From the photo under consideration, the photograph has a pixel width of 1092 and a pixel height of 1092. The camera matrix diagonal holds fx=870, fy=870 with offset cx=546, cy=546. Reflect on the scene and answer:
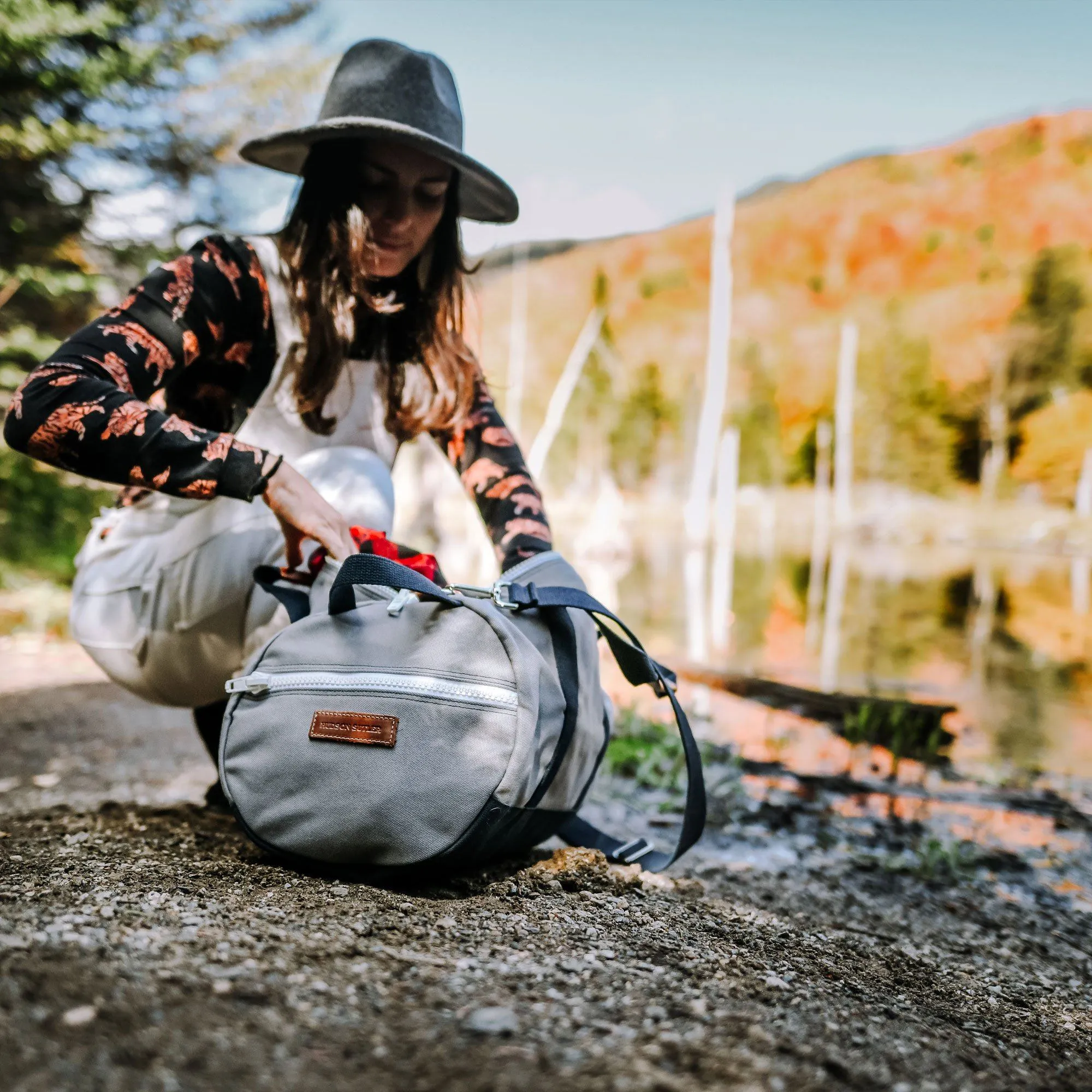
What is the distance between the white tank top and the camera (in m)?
1.91

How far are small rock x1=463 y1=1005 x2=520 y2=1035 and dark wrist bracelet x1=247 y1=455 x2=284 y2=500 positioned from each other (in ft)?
3.19

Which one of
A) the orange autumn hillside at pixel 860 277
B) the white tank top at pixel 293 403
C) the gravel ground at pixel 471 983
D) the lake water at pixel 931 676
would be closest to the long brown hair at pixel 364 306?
the white tank top at pixel 293 403

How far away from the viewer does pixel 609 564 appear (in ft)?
59.6

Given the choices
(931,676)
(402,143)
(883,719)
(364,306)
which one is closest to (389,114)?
(402,143)

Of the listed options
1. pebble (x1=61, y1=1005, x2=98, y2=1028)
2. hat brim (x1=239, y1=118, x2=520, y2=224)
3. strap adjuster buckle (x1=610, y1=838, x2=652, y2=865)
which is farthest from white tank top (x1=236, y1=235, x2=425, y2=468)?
pebble (x1=61, y1=1005, x2=98, y2=1028)

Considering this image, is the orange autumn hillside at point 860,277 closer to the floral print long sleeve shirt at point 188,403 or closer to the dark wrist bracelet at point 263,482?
the floral print long sleeve shirt at point 188,403

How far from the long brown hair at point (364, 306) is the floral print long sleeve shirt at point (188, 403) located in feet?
0.30

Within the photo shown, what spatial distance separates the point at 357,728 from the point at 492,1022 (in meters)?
0.52

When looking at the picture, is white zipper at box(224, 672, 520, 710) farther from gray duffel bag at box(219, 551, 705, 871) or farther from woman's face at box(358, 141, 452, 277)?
woman's face at box(358, 141, 452, 277)

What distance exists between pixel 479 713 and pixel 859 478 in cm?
4999

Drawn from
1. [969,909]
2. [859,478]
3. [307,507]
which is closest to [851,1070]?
→ [307,507]

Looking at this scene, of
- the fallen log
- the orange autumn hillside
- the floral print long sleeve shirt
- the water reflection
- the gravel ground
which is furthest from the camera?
the orange autumn hillside

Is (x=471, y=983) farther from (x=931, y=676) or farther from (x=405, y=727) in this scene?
(x=931, y=676)

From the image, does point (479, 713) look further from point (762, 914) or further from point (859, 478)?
point (859, 478)
